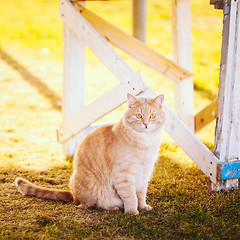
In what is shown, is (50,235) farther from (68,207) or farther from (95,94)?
(95,94)

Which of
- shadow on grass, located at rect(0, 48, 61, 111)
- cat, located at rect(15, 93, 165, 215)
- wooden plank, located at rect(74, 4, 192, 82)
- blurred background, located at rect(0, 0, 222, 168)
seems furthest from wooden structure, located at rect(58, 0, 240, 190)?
shadow on grass, located at rect(0, 48, 61, 111)

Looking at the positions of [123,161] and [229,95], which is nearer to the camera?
[123,161]

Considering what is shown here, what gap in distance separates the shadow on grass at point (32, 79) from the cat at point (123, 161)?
3.04m

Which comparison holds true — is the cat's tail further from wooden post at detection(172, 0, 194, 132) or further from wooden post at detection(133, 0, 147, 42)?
wooden post at detection(133, 0, 147, 42)

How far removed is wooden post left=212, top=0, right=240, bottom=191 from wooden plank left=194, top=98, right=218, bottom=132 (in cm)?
119

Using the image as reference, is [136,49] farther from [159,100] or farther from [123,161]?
[123,161]

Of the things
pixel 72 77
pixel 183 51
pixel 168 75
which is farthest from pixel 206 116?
pixel 72 77

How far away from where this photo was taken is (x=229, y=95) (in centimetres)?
296

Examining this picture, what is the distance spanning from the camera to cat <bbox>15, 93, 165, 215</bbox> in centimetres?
271

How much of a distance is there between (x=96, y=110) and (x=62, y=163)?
75 cm

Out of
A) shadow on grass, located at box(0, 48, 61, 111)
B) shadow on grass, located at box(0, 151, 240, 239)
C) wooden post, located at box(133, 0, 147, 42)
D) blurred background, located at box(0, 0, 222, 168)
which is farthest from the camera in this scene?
wooden post, located at box(133, 0, 147, 42)

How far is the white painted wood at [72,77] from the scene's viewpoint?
3.91 m

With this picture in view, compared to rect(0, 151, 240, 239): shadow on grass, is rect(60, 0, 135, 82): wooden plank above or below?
above

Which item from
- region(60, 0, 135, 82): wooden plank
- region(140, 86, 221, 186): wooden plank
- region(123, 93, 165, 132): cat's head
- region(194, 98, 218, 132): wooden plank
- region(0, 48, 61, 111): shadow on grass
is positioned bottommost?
region(0, 48, 61, 111): shadow on grass
